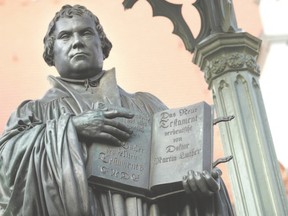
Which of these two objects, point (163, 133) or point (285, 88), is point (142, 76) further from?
point (163, 133)

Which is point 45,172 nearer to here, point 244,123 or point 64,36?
point 64,36

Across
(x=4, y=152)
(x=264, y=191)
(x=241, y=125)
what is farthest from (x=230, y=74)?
(x=4, y=152)

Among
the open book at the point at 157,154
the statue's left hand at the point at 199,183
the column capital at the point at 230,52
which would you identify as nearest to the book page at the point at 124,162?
the open book at the point at 157,154

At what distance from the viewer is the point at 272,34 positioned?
9.52 m

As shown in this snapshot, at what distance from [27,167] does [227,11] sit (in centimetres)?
317

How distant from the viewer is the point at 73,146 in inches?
109

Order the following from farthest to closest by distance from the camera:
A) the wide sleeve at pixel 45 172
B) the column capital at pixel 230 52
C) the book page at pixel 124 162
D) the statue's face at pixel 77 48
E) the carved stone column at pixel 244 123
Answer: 1. the column capital at pixel 230 52
2. the carved stone column at pixel 244 123
3. the statue's face at pixel 77 48
4. the book page at pixel 124 162
5. the wide sleeve at pixel 45 172

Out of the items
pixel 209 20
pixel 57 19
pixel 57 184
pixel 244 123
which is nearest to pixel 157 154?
pixel 57 184

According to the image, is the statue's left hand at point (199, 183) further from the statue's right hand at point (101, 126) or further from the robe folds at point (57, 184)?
the statue's right hand at point (101, 126)

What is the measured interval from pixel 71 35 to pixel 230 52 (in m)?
2.61

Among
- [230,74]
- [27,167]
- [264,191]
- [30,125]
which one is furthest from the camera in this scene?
[230,74]

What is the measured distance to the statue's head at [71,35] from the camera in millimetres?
3154

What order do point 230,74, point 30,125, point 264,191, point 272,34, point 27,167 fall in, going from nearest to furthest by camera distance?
point 27,167 < point 30,125 < point 264,191 < point 230,74 < point 272,34

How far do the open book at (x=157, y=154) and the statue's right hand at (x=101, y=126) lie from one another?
0.10 feet
